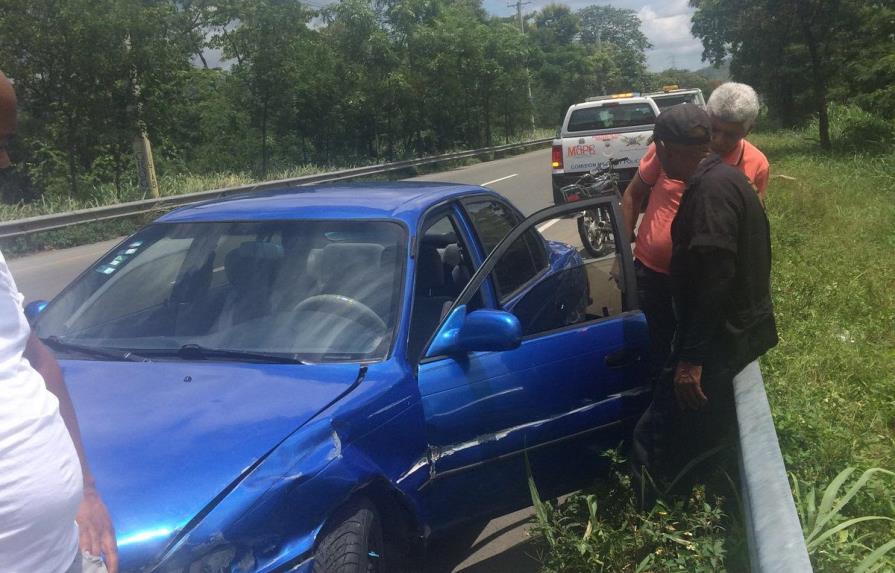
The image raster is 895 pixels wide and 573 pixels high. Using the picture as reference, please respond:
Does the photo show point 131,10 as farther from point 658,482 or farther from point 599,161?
point 658,482

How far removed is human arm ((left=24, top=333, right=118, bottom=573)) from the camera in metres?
1.90

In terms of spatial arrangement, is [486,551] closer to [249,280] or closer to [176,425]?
[249,280]

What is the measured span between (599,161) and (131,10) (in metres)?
10.9

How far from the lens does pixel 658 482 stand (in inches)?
139

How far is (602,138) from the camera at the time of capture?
1382cm

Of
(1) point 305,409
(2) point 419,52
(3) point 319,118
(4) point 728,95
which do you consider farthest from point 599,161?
(2) point 419,52

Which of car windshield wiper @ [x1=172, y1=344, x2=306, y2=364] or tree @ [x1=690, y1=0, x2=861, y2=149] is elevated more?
tree @ [x1=690, y1=0, x2=861, y2=149]

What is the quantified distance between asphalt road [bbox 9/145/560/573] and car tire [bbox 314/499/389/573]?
2.15 feet

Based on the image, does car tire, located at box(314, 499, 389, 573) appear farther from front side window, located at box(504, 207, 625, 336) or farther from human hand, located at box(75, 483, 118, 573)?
front side window, located at box(504, 207, 625, 336)

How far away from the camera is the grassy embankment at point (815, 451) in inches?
118

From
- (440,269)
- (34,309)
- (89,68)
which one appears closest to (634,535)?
(440,269)

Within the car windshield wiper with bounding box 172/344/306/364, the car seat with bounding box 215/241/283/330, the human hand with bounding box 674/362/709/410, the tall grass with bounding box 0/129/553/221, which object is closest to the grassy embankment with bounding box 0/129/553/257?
the tall grass with bounding box 0/129/553/221

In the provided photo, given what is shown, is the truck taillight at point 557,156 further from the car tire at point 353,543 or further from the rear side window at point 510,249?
the car tire at point 353,543

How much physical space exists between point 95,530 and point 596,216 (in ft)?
12.4
